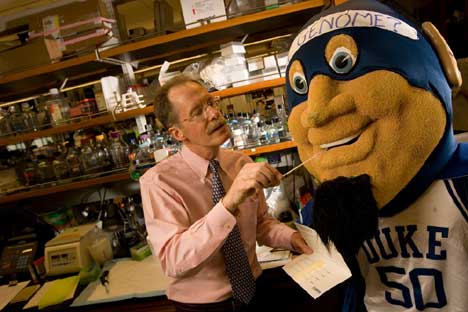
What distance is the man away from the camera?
96 centimetres

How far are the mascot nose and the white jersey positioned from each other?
28 centimetres

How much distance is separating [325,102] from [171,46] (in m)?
1.36

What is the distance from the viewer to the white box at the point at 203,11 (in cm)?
147

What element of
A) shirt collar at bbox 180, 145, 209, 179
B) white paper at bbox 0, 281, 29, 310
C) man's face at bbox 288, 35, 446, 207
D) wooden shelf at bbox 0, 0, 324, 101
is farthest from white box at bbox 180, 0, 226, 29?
white paper at bbox 0, 281, 29, 310

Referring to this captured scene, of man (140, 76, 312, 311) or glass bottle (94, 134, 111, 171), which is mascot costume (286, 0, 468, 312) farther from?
glass bottle (94, 134, 111, 171)

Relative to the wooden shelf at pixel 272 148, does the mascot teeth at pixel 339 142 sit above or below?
above

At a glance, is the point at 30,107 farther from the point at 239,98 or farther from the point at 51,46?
the point at 239,98

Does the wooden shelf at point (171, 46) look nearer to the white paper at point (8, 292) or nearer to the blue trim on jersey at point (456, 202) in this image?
the blue trim on jersey at point (456, 202)

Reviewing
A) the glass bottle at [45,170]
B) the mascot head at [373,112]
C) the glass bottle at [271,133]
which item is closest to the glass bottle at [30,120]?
the glass bottle at [45,170]

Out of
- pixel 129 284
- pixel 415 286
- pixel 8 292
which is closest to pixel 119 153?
pixel 129 284

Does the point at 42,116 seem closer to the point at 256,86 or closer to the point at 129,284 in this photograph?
the point at 129,284

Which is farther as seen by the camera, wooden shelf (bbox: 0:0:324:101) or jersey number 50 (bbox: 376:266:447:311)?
wooden shelf (bbox: 0:0:324:101)

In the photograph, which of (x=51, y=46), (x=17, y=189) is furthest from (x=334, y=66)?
(x=17, y=189)

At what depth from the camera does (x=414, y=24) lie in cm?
68
